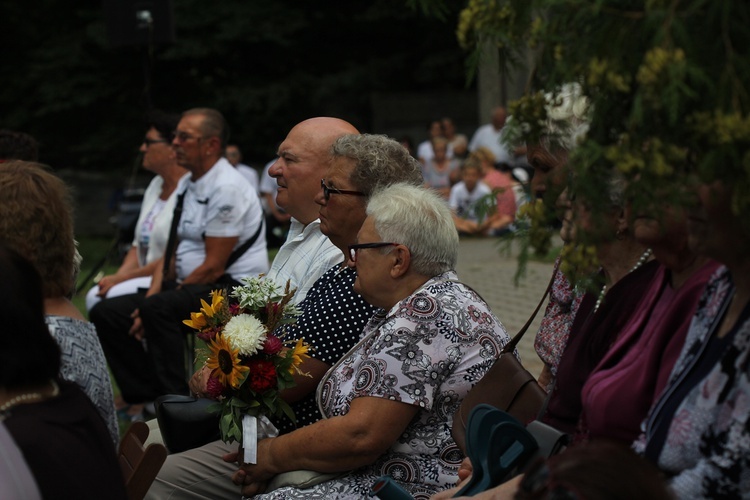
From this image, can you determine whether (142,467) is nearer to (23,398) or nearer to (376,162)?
(23,398)

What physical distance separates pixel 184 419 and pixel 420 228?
44.8 inches

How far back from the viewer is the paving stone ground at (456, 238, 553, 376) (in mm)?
8016

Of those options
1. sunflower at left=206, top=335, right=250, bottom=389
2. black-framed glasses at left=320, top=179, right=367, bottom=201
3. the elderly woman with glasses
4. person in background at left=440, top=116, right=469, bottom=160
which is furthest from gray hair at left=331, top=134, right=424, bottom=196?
person in background at left=440, top=116, right=469, bottom=160

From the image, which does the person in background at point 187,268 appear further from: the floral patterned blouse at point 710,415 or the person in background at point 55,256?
the floral patterned blouse at point 710,415

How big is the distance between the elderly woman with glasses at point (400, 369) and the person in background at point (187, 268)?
305cm

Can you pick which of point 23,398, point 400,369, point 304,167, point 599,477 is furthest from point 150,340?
point 599,477

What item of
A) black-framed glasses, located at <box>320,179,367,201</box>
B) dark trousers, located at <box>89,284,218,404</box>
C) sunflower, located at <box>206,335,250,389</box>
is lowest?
dark trousers, located at <box>89,284,218,404</box>

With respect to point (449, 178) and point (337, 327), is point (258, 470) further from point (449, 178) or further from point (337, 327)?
point (449, 178)

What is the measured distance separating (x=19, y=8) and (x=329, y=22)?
6.71 meters

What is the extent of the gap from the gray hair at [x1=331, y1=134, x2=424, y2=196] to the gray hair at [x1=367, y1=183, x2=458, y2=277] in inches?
17.4

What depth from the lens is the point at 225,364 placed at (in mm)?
3672

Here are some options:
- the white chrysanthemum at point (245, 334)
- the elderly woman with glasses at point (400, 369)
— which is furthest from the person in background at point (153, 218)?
the elderly woman with glasses at point (400, 369)

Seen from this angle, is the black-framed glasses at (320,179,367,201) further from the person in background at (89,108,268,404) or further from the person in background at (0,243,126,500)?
the person in background at (89,108,268,404)

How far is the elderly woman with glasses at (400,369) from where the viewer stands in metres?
3.32
